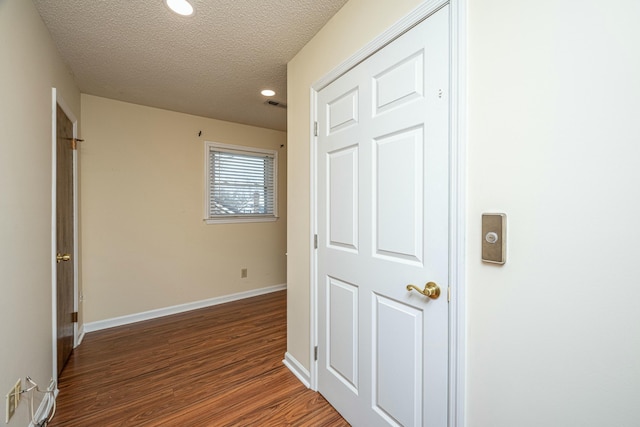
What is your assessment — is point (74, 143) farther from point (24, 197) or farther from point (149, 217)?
point (24, 197)

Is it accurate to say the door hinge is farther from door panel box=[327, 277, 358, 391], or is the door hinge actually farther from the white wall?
the white wall

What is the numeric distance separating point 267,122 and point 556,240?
3.62 m

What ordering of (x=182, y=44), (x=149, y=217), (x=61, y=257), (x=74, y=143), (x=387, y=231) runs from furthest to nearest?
(x=149, y=217), (x=74, y=143), (x=61, y=257), (x=182, y=44), (x=387, y=231)

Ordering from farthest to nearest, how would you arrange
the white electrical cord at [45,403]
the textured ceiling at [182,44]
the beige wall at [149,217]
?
the beige wall at [149,217] → the textured ceiling at [182,44] → the white electrical cord at [45,403]

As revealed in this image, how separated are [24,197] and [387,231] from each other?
195 centimetres

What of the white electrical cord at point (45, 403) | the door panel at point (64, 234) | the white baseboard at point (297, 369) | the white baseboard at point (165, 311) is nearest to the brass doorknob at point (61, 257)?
the door panel at point (64, 234)

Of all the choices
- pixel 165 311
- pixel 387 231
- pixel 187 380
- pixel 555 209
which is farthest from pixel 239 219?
pixel 555 209

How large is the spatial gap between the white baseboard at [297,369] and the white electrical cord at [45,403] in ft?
4.82

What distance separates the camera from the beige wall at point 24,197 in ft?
4.11

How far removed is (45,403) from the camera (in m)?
1.66

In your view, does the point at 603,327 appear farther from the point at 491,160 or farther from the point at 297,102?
the point at 297,102

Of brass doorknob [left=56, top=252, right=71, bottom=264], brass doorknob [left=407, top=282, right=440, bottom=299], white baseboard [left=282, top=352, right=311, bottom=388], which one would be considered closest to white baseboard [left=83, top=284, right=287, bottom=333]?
brass doorknob [left=56, top=252, right=71, bottom=264]

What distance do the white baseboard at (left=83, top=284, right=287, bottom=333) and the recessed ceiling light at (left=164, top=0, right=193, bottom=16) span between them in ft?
10.1

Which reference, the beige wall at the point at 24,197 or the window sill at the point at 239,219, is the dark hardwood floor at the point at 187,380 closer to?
the beige wall at the point at 24,197
